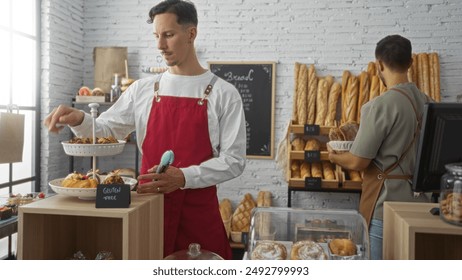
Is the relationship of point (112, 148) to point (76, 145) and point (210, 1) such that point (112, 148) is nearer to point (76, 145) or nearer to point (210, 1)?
point (76, 145)

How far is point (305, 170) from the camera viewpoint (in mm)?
3375

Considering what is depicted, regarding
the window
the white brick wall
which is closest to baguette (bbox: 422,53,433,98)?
the white brick wall

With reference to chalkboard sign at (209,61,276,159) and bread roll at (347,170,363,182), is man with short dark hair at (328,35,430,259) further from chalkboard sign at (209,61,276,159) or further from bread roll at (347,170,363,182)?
chalkboard sign at (209,61,276,159)

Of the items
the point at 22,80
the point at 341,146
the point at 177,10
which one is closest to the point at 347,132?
the point at 341,146

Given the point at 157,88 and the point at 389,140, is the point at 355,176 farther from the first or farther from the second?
the point at 157,88

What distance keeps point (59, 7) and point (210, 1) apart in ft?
4.25

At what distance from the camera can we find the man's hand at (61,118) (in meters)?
1.31

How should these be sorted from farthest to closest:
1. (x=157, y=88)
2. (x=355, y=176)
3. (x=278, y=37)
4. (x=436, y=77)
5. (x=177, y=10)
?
(x=278, y=37)
(x=436, y=77)
(x=355, y=176)
(x=157, y=88)
(x=177, y=10)

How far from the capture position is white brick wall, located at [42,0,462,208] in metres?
3.60

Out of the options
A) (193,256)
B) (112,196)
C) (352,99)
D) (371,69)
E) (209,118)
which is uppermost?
(371,69)

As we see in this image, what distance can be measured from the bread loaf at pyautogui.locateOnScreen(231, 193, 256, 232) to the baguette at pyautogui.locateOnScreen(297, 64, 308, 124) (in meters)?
0.82

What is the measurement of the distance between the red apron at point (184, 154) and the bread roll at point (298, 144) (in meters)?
1.95

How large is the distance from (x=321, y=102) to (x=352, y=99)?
0.24 metres
